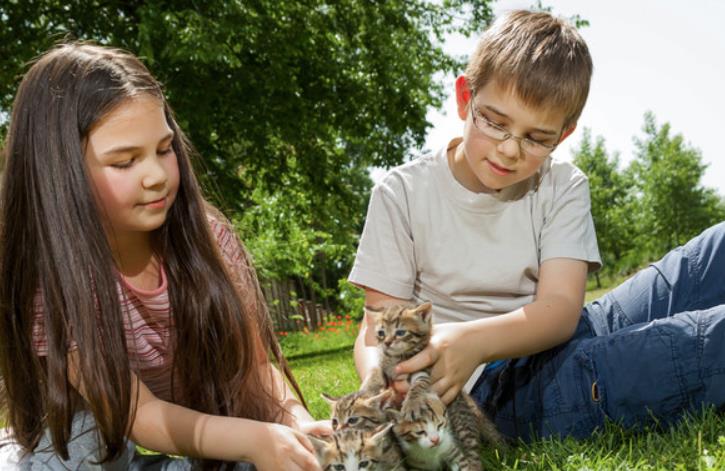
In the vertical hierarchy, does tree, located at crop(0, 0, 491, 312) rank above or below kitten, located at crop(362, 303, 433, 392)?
above

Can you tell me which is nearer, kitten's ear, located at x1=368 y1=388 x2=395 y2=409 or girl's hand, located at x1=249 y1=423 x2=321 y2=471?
girl's hand, located at x1=249 y1=423 x2=321 y2=471

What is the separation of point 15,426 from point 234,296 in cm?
99

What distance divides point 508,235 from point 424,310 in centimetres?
67

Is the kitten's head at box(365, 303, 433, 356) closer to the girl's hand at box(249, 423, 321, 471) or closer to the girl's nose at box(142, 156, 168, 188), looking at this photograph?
the girl's hand at box(249, 423, 321, 471)

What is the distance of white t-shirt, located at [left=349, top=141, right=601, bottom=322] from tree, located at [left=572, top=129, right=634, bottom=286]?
34.9m

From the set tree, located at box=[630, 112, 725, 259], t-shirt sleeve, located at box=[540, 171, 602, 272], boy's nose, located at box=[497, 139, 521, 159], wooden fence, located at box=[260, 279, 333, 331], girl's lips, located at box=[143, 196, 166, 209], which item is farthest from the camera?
tree, located at box=[630, 112, 725, 259]

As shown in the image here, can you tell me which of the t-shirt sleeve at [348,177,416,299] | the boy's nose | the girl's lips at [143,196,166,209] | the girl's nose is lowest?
the t-shirt sleeve at [348,177,416,299]

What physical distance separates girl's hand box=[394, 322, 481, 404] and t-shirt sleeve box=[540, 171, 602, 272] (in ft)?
2.17

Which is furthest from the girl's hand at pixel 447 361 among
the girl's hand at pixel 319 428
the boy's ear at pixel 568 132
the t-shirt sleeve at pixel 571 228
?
the boy's ear at pixel 568 132

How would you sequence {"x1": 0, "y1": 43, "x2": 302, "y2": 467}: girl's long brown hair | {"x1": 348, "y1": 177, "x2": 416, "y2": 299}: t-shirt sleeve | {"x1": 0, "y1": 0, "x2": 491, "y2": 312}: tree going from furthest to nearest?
{"x1": 0, "y1": 0, "x2": 491, "y2": 312}: tree, {"x1": 348, "y1": 177, "x2": 416, "y2": 299}: t-shirt sleeve, {"x1": 0, "y1": 43, "x2": 302, "y2": 467}: girl's long brown hair

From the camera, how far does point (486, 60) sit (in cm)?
302

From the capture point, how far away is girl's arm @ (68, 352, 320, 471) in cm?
238

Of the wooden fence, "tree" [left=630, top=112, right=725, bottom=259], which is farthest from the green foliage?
the wooden fence

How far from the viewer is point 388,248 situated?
3.17 meters
